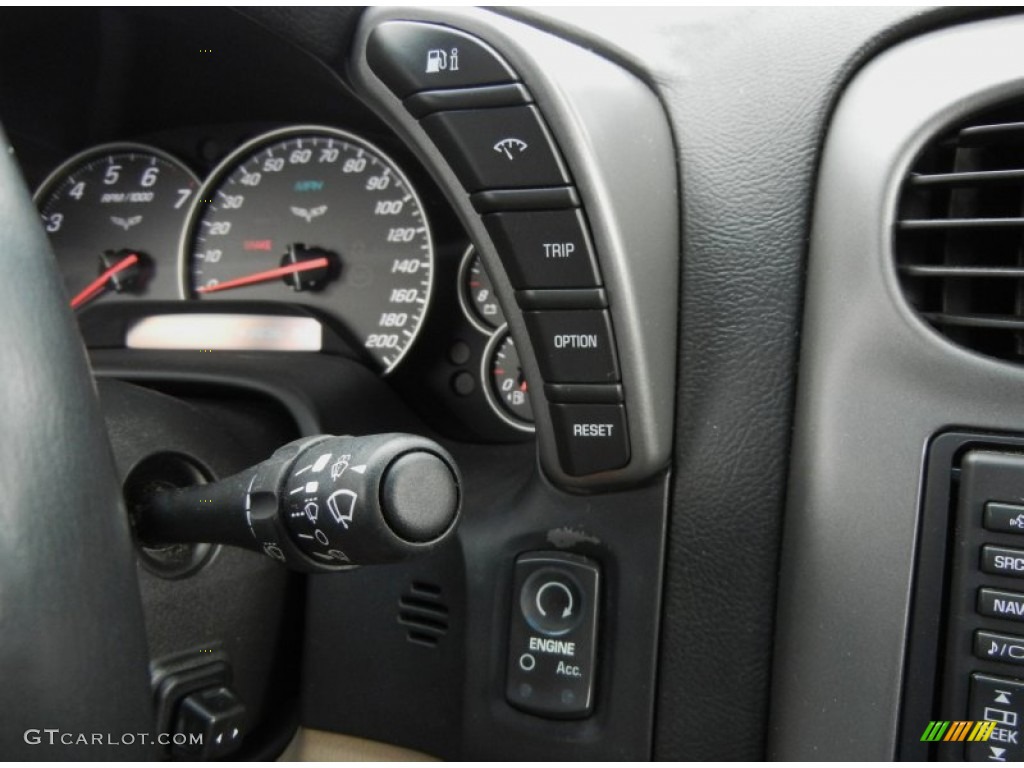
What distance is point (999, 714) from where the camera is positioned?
0.82 meters

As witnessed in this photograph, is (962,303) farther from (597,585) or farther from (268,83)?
(268,83)

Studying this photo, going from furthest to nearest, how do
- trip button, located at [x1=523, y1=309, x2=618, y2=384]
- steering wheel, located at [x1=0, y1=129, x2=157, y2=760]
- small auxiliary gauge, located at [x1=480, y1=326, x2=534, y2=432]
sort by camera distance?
1. small auxiliary gauge, located at [x1=480, y1=326, x2=534, y2=432]
2. trip button, located at [x1=523, y1=309, x2=618, y2=384]
3. steering wheel, located at [x1=0, y1=129, x2=157, y2=760]

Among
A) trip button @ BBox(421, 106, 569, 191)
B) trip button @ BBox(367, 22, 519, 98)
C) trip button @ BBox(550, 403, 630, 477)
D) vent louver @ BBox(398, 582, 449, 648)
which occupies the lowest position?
vent louver @ BBox(398, 582, 449, 648)

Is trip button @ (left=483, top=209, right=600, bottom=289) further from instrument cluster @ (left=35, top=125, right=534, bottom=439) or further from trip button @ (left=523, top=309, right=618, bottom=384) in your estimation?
instrument cluster @ (left=35, top=125, right=534, bottom=439)

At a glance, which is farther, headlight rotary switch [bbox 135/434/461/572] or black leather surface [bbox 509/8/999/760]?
black leather surface [bbox 509/8/999/760]

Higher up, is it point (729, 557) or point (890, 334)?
point (890, 334)

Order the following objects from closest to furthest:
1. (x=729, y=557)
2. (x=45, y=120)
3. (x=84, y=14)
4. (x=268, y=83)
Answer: (x=729, y=557)
(x=84, y=14)
(x=268, y=83)
(x=45, y=120)

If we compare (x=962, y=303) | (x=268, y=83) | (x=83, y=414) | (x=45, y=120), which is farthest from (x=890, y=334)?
(x=45, y=120)

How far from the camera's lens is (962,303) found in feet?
2.84

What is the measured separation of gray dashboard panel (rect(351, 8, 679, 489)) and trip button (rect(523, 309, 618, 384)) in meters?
0.01

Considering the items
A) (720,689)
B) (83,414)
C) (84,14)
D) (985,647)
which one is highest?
(84,14)

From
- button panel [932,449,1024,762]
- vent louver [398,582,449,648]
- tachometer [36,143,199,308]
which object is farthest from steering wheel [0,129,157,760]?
tachometer [36,143,199,308]

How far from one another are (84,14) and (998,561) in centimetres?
113

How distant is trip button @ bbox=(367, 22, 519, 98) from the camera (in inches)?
35.1
